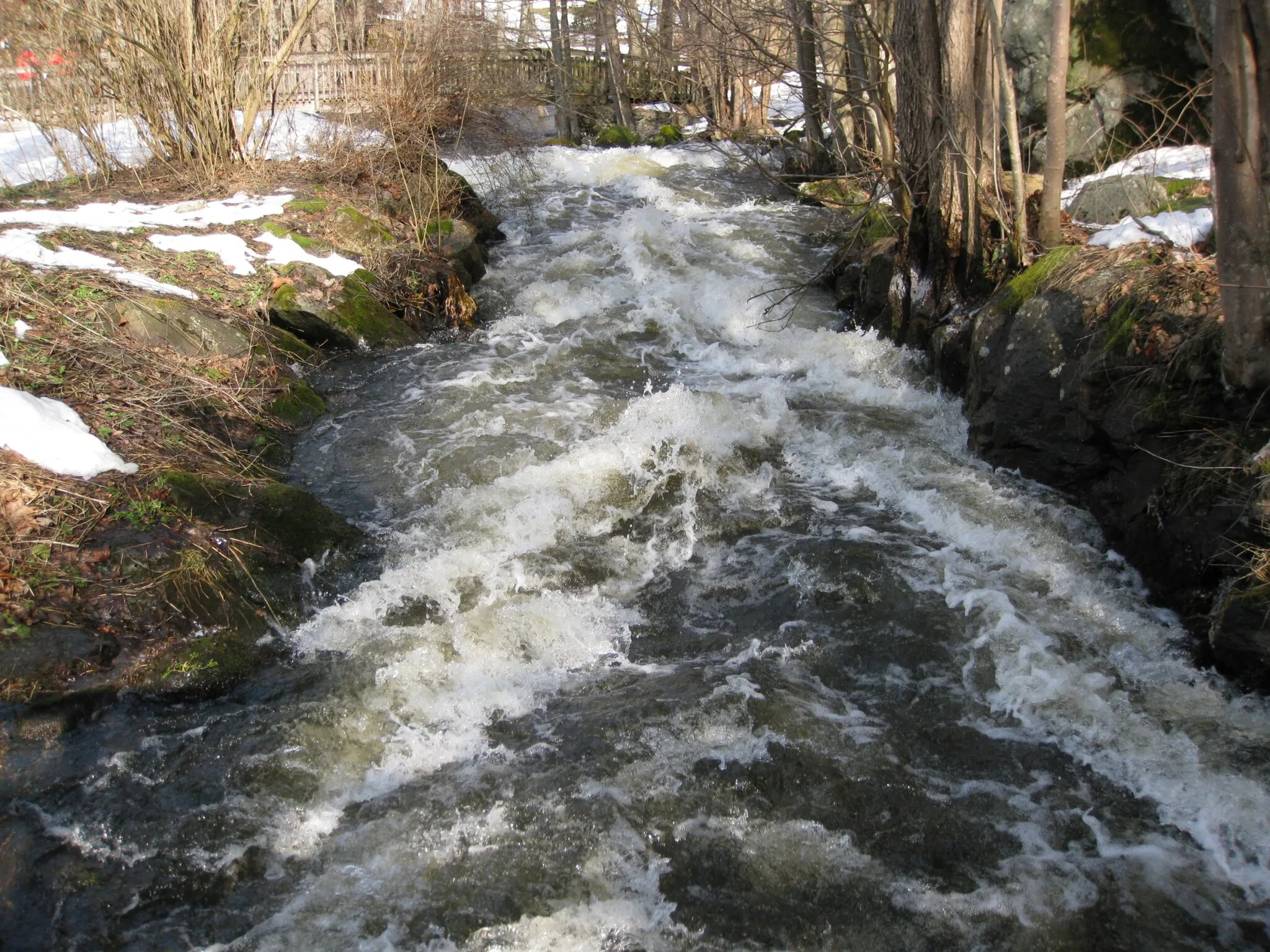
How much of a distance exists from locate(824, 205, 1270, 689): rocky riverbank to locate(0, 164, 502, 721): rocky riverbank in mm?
4726

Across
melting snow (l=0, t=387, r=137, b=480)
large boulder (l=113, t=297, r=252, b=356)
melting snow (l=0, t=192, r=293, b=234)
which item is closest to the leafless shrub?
melting snow (l=0, t=192, r=293, b=234)

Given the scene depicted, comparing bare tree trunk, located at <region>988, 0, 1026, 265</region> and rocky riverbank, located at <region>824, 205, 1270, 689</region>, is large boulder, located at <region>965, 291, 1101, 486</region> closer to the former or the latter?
rocky riverbank, located at <region>824, 205, 1270, 689</region>

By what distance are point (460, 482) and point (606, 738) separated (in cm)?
284

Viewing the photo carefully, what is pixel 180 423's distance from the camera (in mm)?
5879

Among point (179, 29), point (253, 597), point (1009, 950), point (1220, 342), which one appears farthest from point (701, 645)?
point (179, 29)

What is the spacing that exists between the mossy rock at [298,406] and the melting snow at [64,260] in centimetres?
122

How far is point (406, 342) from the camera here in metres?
9.21

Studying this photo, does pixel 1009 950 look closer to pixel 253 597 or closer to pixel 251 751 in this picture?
pixel 251 751

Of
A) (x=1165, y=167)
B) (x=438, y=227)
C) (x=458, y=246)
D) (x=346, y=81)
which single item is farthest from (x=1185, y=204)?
(x=346, y=81)

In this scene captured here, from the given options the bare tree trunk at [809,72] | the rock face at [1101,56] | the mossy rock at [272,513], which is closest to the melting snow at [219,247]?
the mossy rock at [272,513]

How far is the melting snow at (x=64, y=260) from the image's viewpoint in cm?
686

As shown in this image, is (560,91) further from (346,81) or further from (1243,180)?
(1243,180)

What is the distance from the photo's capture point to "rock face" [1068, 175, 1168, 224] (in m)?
7.05

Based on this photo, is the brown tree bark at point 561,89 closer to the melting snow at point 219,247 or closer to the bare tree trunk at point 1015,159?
the melting snow at point 219,247
